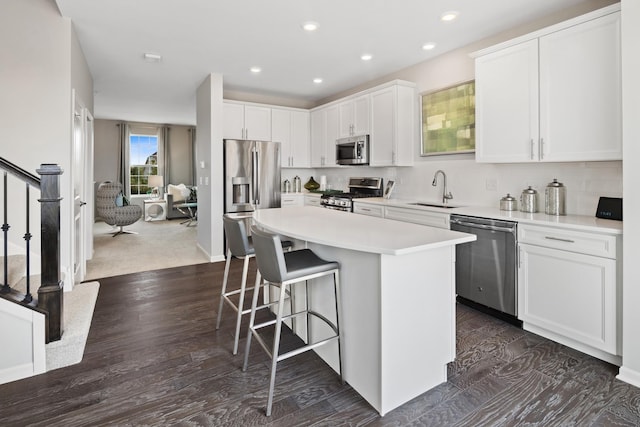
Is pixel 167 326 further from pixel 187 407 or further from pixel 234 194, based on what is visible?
pixel 234 194

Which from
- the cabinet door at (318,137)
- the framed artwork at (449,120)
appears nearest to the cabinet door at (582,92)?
the framed artwork at (449,120)

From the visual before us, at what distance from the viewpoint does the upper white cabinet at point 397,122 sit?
175 inches

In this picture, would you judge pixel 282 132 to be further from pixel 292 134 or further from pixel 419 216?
pixel 419 216

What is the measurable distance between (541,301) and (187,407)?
8.21 ft

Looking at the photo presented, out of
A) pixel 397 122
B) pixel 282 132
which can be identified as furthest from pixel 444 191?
pixel 282 132

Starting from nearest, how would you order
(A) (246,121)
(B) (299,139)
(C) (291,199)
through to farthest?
(A) (246,121) < (C) (291,199) < (B) (299,139)

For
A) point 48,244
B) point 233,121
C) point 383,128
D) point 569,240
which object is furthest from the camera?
point 233,121

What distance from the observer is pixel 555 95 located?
2760mm

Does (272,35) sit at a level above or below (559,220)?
above

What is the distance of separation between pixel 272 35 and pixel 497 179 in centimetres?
270

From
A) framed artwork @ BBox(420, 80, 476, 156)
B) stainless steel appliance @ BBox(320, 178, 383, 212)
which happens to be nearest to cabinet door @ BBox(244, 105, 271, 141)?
stainless steel appliance @ BBox(320, 178, 383, 212)

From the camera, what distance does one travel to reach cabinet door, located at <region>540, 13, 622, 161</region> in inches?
95.3

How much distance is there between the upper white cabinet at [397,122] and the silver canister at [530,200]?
162cm

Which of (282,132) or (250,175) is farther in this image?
(282,132)
